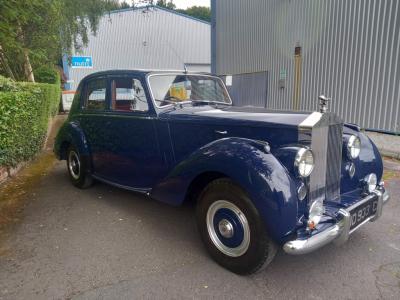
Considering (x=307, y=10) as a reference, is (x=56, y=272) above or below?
below

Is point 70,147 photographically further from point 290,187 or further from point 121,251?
point 290,187

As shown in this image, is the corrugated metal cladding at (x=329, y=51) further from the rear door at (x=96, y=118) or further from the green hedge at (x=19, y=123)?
the green hedge at (x=19, y=123)

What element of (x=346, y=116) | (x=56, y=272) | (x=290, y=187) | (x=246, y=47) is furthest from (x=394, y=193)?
(x=246, y=47)

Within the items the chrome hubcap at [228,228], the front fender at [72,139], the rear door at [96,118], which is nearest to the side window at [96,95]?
the rear door at [96,118]

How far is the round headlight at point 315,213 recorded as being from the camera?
2547 millimetres

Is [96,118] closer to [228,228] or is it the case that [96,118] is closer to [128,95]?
[128,95]

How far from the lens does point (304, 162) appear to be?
2650 millimetres

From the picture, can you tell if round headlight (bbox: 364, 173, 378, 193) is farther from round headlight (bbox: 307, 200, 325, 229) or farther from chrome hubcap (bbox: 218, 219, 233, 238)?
chrome hubcap (bbox: 218, 219, 233, 238)

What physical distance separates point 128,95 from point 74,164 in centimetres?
190

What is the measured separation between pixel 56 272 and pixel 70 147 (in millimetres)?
2831

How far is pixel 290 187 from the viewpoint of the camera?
2516 millimetres

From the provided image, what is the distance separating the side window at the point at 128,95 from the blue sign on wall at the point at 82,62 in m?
16.8

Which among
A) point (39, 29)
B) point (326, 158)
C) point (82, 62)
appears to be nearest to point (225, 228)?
point (326, 158)

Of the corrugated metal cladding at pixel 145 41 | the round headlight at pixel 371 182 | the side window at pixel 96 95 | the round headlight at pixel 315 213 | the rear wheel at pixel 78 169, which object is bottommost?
the rear wheel at pixel 78 169
